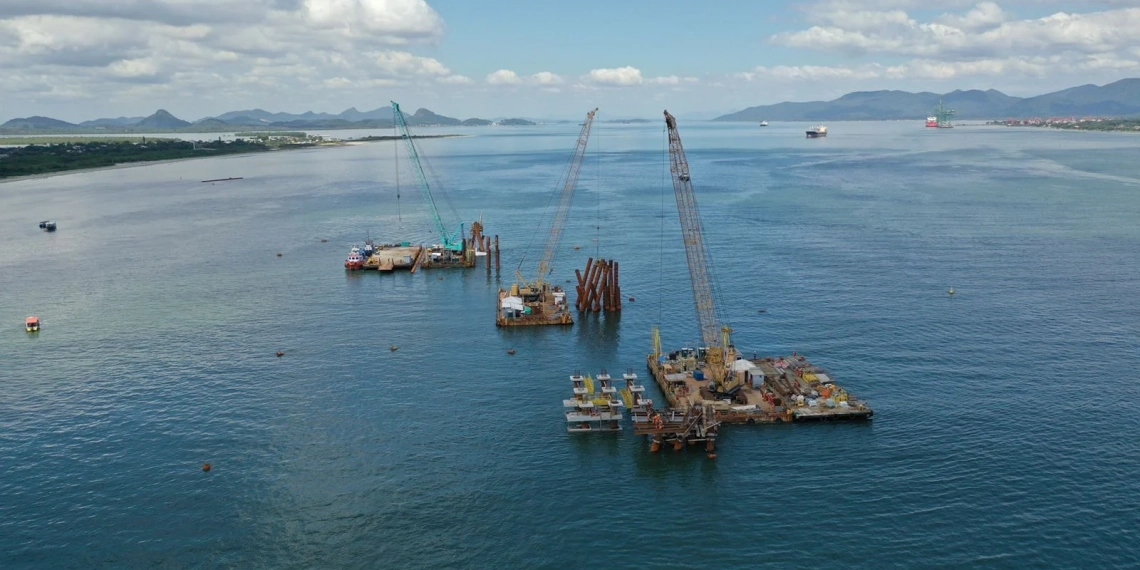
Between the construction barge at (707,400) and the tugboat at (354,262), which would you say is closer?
the construction barge at (707,400)

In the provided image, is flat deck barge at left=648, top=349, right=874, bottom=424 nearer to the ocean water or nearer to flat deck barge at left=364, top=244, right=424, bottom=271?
the ocean water

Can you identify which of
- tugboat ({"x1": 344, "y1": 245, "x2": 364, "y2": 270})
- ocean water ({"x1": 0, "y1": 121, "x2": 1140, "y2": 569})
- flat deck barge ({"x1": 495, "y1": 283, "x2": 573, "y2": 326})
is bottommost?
ocean water ({"x1": 0, "y1": 121, "x2": 1140, "y2": 569})

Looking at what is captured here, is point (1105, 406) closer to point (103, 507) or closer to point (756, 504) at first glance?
point (756, 504)

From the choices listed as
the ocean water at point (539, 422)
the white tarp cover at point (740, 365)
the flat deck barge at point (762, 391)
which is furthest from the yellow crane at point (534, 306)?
the white tarp cover at point (740, 365)

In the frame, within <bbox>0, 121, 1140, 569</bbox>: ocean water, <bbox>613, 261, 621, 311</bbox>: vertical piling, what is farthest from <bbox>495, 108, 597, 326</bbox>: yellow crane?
<bbox>613, 261, 621, 311</bbox>: vertical piling

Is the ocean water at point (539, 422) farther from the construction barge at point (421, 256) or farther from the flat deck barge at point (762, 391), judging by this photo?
the construction barge at point (421, 256)

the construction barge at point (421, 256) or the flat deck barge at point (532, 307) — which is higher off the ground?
the construction barge at point (421, 256)
